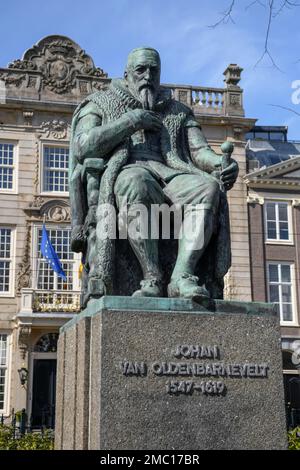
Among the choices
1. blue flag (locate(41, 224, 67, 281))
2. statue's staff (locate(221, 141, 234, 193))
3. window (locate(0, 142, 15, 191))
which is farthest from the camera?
window (locate(0, 142, 15, 191))

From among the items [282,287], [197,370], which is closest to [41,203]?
[282,287]

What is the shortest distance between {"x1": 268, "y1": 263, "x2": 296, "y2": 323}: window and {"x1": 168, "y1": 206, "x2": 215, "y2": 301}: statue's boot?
24.1 meters

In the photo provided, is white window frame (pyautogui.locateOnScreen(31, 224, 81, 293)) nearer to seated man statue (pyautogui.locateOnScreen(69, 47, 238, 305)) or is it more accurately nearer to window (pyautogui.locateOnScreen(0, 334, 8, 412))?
window (pyautogui.locateOnScreen(0, 334, 8, 412))

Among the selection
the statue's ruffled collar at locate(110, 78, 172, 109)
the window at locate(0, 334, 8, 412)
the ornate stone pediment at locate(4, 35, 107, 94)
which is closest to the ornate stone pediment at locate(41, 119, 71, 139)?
the ornate stone pediment at locate(4, 35, 107, 94)

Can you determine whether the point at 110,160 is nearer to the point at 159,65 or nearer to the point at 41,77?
the point at 159,65

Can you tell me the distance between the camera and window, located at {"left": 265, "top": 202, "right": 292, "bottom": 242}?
29469 mm

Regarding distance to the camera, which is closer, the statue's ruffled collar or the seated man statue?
the seated man statue

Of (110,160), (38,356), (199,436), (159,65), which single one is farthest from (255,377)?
(38,356)

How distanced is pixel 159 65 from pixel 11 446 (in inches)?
202

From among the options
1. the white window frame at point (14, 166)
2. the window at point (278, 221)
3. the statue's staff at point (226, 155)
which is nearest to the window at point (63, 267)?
the white window frame at point (14, 166)

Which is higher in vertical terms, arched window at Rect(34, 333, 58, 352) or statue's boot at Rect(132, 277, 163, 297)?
arched window at Rect(34, 333, 58, 352)

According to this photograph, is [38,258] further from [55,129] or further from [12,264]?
[55,129]

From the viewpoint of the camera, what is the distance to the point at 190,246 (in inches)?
199
